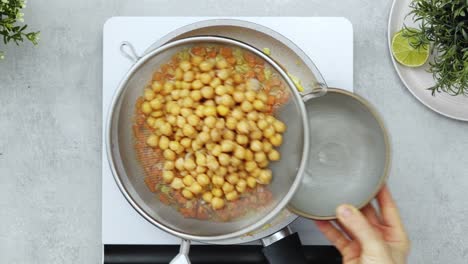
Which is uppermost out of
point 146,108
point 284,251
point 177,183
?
point 146,108

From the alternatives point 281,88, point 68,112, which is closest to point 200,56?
point 281,88

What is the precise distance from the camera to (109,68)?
2.76 ft

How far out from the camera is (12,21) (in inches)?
31.9

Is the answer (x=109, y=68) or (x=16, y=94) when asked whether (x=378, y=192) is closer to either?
(x=109, y=68)

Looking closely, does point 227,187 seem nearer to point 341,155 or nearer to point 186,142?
point 186,142

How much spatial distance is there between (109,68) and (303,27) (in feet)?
1.05

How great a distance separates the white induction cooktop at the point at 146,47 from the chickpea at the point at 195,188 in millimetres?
166

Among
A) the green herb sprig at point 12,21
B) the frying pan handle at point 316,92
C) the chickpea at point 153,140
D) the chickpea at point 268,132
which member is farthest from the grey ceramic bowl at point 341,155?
the green herb sprig at point 12,21

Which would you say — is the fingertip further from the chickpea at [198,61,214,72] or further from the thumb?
the chickpea at [198,61,214,72]

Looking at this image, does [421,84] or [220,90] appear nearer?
[220,90]

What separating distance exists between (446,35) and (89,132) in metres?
0.58

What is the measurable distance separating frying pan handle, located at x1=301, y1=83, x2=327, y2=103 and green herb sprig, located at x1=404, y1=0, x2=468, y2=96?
0.15 m

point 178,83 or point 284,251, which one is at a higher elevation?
point 178,83

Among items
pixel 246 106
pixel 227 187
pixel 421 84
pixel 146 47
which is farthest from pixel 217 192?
pixel 421 84
